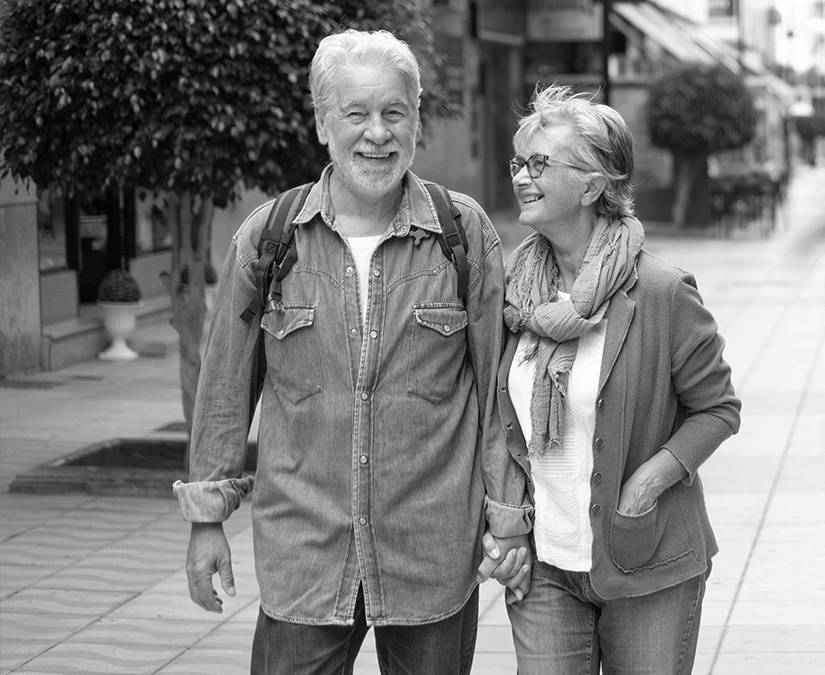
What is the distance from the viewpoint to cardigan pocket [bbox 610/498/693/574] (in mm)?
3301

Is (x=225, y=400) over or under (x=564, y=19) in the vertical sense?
under

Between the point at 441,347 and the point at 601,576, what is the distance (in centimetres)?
59

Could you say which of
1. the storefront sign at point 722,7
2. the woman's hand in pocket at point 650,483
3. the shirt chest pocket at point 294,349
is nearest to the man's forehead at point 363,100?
the shirt chest pocket at point 294,349

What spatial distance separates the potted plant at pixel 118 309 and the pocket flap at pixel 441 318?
405 inches

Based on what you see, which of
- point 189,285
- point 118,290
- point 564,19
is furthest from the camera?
point 564,19

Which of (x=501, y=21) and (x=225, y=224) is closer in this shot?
(x=225, y=224)

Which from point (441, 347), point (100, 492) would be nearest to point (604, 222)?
point (441, 347)

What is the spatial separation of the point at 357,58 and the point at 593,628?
4.31 feet

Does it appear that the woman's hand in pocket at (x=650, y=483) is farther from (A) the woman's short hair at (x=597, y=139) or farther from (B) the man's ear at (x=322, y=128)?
(B) the man's ear at (x=322, y=128)

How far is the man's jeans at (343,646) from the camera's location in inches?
132

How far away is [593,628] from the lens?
3385 mm

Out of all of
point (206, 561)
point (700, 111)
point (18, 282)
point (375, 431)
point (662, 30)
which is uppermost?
point (662, 30)

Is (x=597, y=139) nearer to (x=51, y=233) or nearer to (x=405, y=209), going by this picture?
(x=405, y=209)

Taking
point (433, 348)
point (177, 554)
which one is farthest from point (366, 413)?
point (177, 554)
